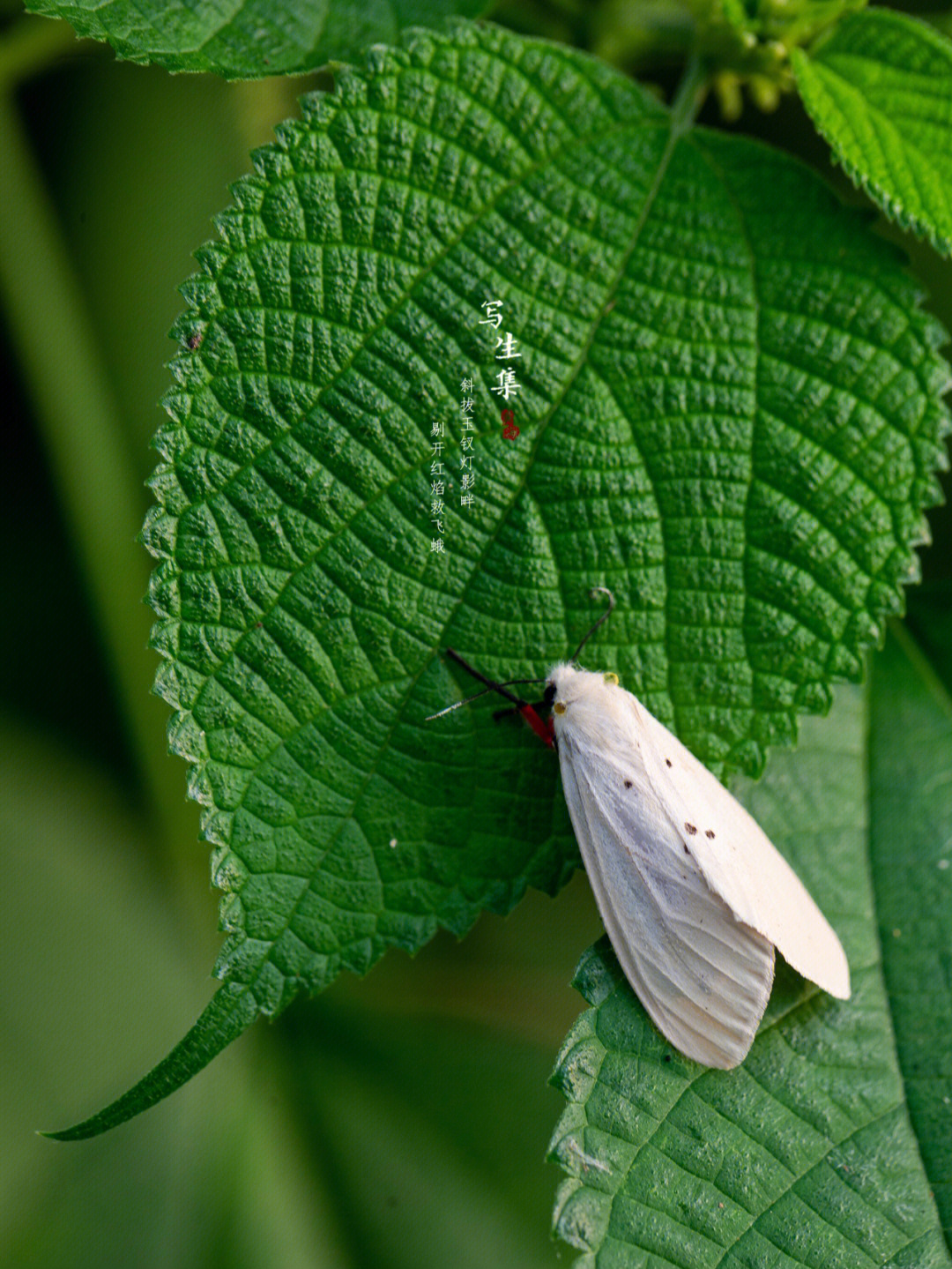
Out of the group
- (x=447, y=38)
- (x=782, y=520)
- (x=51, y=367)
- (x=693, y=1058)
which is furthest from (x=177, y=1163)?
(x=447, y=38)

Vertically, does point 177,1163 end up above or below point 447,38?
below

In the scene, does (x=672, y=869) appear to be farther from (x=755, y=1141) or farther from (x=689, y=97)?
(x=689, y=97)

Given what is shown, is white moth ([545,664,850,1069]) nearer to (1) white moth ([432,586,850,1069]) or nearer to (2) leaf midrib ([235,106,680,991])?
(1) white moth ([432,586,850,1069])

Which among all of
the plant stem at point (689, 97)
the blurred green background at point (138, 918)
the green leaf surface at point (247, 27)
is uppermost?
the green leaf surface at point (247, 27)

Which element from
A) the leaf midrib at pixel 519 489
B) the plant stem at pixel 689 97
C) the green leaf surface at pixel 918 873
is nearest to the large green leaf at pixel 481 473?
the leaf midrib at pixel 519 489

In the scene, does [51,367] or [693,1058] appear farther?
[51,367]

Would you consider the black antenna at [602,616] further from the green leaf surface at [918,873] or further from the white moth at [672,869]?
the green leaf surface at [918,873]

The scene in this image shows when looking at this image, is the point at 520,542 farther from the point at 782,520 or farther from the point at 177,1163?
the point at 177,1163
